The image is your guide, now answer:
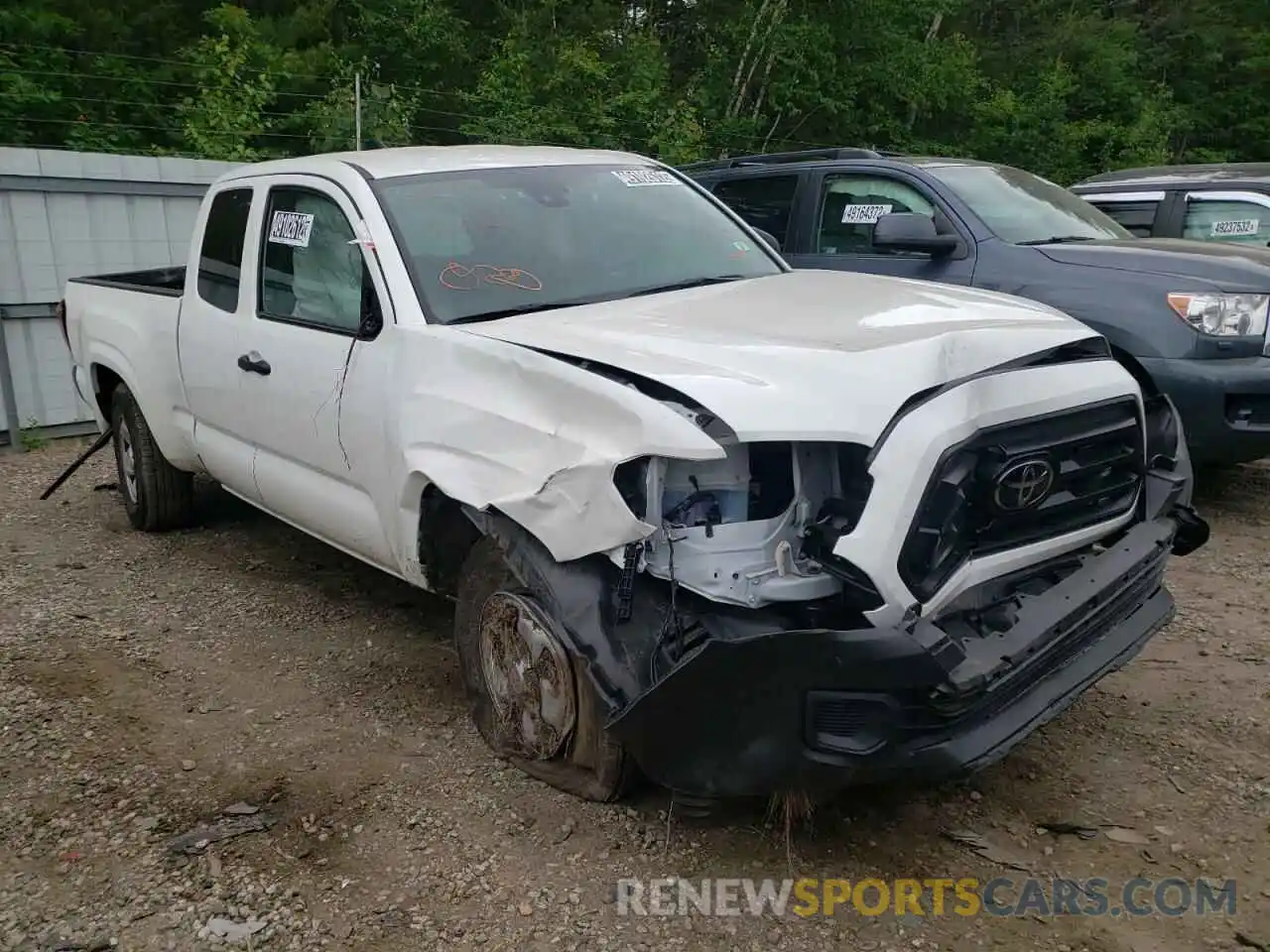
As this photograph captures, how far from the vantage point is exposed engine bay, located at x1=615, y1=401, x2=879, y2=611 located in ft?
8.86

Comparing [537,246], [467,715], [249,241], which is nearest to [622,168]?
[537,246]

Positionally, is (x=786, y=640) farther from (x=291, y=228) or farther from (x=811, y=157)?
(x=811, y=157)

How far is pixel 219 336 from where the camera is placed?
4.77m

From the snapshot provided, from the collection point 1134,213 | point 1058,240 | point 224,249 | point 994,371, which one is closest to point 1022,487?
point 994,371

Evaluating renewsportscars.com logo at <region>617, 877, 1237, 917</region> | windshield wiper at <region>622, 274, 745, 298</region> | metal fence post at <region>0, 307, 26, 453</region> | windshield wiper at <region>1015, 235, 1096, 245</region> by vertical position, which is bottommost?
metal fence post at <region>0, 307, 26, 453</region>

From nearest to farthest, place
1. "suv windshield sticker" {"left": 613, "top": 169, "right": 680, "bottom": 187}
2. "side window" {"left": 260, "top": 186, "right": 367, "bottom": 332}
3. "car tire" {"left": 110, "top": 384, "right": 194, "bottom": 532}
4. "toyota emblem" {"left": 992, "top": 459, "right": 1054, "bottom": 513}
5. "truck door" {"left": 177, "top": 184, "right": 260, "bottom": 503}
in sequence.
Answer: "toyota emblem" {"left": 992, "top": 459, "right": 1054, "bottom": 513}
"side window" {"left": 260, "top": 186, "right": 367, "bottom": 332}
"suv windshield sticker" {"left": 613, "top": 169, "right": 680, "bottom": 187}
"truck door" {"left": 177, "top": 184, "right": 260, "bottom": 503}
"car tire" {"left": 110, "top": 384, "right": 194, "bottom": 532}

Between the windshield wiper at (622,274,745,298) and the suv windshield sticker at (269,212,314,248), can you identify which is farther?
the suv windshield sticker at (269,212,314,248)

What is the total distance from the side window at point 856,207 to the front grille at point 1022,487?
356 cm

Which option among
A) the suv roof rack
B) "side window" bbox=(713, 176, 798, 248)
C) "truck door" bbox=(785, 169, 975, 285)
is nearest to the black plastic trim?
"truck door" bbox=(785, 169, 975, 285)

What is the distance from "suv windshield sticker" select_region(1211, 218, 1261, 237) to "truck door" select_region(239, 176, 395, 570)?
6.74 m

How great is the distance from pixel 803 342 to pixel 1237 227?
657 centimetres

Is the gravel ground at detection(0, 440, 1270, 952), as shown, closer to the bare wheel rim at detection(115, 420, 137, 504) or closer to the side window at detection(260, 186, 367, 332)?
the side window at detection(260, 186, 367, 332)

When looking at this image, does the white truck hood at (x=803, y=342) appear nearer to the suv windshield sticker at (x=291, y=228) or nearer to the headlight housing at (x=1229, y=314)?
the suv windshield sticker at (x=291, y=228)

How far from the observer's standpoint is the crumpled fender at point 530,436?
2703 millimetres
